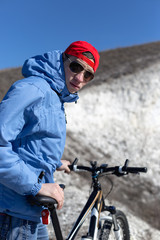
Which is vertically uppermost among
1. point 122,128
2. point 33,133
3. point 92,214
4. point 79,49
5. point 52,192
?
point 79,49

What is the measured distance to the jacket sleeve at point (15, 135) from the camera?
167 centimetres

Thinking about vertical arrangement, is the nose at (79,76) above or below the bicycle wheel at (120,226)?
above

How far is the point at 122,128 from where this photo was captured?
16859 mm

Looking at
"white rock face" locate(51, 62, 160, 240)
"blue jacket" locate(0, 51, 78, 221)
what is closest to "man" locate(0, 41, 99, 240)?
"blue jacket" locate(0, 51, 78, 221)

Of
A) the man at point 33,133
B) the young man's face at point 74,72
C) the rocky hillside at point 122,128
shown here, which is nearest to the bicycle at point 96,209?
the man at point 33,133

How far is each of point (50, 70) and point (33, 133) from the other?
62 centimetres

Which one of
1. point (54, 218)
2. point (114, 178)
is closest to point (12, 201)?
point (54, 218)

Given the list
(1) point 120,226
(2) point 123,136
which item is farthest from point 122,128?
(1) point 120,226

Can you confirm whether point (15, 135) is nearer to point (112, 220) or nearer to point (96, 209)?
point (96, 209)

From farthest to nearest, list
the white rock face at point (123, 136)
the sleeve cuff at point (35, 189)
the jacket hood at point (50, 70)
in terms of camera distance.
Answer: the white rock face at point (123, 136)
the jacket hood at point (50, 70)
the sleeve cuff at point (35, 189)

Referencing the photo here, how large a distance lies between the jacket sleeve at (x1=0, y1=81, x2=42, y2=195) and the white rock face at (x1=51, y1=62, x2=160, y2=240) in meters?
4.56

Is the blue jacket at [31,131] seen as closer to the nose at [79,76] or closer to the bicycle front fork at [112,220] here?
the nose at [79,76]

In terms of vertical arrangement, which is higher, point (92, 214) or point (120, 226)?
point (92, 214)

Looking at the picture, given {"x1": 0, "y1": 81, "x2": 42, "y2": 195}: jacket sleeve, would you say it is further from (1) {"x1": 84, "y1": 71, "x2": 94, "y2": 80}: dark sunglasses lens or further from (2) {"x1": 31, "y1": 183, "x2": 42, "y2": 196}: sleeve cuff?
(1) {"x1": 84, "y1": 71, "x2": 94, "y2": 80}: dark sunglasses lens
